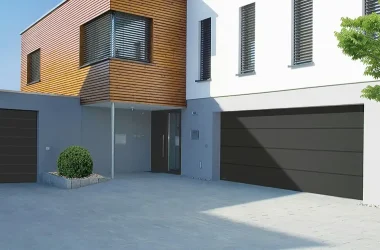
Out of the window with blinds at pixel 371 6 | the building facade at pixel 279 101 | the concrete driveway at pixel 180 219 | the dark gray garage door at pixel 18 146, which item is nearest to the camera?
the concrete driveway at pixel 180 219

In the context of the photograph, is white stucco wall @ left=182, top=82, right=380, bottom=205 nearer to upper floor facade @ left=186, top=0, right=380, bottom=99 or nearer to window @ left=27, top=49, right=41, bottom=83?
upper floor facade @ left=186, top=0, right=380, bottom=99

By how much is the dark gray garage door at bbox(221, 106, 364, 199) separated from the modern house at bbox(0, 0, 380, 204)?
0.03 meters

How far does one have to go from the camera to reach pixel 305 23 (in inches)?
428

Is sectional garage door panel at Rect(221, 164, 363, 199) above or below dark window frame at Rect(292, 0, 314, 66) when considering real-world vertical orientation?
below

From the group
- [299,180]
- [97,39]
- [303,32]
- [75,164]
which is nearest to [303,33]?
[303,32]

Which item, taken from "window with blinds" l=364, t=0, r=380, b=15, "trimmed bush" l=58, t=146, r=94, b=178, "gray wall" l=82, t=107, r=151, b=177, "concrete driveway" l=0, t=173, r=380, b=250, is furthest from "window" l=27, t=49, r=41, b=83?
"window with blinds" l=364, t=0, r=380, b=15

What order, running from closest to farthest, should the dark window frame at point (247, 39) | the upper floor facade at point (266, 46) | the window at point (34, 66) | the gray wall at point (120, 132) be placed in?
the upper floor facade at point (266, 46) < the dark window frame at point (247, 39) < the gray wall at point (120, 132) < the window at point (34, 66)

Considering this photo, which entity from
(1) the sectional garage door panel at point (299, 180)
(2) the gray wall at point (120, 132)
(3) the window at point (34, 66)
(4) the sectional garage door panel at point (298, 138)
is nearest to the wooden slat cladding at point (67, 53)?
(3) the window at point (34, 66)

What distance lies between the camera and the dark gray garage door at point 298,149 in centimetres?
983

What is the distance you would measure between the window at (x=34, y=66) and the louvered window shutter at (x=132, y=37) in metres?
6.80

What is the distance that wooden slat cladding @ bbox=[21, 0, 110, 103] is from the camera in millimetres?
13094

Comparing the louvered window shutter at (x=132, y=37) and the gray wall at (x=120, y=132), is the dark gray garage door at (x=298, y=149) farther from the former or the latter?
the gray wall at (x=120, y=132)

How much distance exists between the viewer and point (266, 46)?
1171 centimetres

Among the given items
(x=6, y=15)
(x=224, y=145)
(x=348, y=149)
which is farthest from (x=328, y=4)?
(x=6, y=15)
